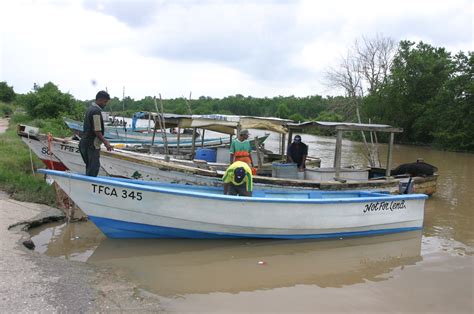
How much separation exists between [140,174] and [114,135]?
1168 cm

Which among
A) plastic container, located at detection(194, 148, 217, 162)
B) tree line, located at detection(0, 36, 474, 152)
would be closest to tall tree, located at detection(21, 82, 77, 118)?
tree line, located at detection(0, 36, 474, 152)

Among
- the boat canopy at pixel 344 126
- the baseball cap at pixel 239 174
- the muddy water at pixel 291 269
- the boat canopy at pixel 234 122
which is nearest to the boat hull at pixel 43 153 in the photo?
the boat canopy at pixel 234 122

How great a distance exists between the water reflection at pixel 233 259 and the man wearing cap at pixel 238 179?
0.90m

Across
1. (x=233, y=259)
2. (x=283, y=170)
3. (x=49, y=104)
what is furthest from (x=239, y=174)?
(x=49, y=104)

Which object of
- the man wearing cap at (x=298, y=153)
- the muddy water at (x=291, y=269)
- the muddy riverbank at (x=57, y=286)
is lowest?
the muddy water at (x=291, y=269)

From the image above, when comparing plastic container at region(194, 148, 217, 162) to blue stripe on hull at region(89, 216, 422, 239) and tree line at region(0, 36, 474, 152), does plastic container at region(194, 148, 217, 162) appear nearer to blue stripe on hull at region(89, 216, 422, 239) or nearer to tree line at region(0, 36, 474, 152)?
blue stripe on hull at region(89, 216, 422, 239)

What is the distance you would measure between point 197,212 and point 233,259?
3.19 feet

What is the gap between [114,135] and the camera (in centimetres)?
2112

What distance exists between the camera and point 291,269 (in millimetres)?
6691

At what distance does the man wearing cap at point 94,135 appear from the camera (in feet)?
22.7

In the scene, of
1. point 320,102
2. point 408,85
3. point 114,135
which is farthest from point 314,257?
point 320,102

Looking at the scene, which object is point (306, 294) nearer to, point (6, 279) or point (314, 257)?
point (314, 257)

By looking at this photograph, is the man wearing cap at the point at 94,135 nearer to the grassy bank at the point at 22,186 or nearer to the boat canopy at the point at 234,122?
the grassy bank at the point at 22,186

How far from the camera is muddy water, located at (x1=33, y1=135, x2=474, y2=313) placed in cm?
548
